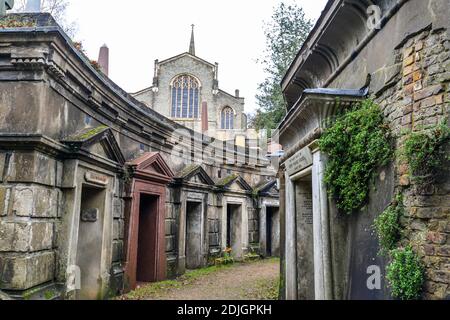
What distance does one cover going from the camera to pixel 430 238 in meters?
3.21

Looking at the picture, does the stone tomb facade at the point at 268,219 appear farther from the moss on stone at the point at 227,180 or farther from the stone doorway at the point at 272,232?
the moss on stone at the point at 227,180

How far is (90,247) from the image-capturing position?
7.08m

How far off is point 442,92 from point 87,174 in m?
5.26

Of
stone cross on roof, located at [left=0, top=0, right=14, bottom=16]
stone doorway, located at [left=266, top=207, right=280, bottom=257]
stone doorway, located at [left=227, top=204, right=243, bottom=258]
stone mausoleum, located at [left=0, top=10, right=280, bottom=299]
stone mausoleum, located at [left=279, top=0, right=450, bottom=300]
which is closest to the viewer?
stone mausoleum, located at [left=279, top=0, right=450, bottom=300]

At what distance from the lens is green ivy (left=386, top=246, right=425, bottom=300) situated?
3.24 meters

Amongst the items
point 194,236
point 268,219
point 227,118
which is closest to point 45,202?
point 194,236

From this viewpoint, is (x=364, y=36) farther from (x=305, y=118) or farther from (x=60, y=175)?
(x=60, y=175)

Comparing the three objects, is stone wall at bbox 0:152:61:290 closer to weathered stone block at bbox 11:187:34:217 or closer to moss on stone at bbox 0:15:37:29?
weathered stone block at bbox 11:187:34:217

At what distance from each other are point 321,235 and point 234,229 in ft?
33.6

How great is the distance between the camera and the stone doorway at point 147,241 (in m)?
9.50

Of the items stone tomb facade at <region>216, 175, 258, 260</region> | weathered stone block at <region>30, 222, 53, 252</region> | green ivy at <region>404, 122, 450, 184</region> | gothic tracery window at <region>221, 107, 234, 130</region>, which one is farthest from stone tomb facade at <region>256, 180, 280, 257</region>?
gothic tracery window at <region>221, 107, 234, 130</region>

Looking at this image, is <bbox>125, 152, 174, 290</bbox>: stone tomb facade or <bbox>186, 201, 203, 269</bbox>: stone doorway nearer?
<bbox>125, 152, 174, 290</bbox>: stone tomb facade

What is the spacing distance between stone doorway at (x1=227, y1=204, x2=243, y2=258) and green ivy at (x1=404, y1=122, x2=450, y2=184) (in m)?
11.5
